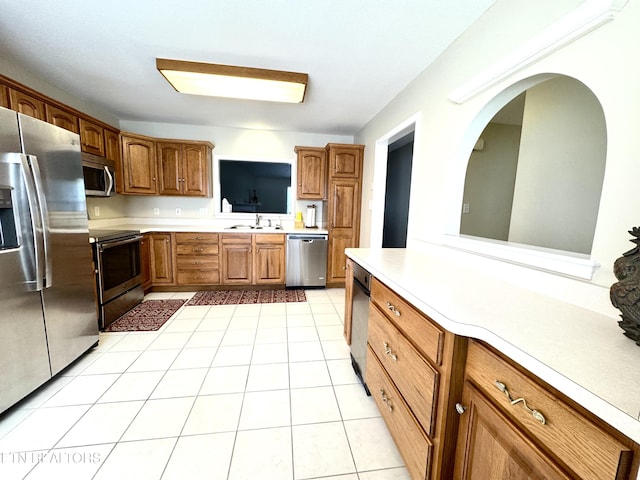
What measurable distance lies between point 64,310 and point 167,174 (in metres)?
2.28

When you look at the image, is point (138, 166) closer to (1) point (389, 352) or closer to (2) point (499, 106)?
(1) point (389, 352)

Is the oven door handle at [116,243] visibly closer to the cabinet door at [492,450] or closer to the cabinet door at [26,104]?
the cabinet door at [26,104]

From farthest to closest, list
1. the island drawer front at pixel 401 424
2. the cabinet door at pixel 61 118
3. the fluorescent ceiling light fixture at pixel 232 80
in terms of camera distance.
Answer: the cabinet door at pixel 61 118
the fluorescent ceiling light fixture at pixel 232 80
the island drawer front at pixel 401 424

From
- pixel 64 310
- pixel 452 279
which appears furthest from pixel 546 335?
pixel 64 310

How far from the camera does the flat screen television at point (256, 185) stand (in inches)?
154

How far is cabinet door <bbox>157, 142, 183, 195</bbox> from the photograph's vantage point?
3.47 metres

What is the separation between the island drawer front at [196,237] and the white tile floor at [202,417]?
1.42 m

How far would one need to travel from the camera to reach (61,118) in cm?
240

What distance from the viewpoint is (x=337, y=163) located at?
354 cm

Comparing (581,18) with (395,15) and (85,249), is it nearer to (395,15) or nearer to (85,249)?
(395,15)

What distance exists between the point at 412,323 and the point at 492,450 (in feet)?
1.41

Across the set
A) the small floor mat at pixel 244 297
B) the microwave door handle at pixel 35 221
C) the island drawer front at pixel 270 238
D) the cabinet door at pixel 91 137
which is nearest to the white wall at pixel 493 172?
the island drawer front at pixel 270 238

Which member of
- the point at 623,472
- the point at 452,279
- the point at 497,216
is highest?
the point at 497,216

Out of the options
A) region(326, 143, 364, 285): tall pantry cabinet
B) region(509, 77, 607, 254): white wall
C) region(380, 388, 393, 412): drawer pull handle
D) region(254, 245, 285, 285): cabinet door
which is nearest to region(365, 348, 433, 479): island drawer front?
region(380, 388, 393, 412): drawer pull handle
